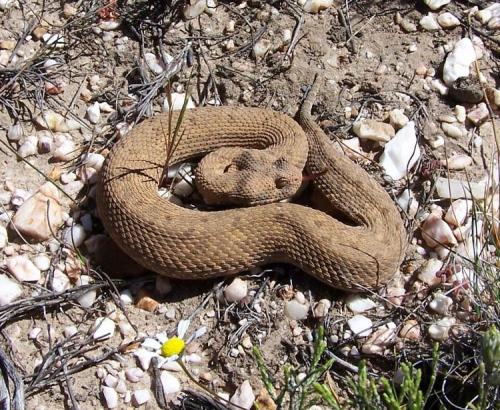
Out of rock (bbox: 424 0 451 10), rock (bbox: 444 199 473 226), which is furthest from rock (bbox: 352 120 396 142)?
rock (bbox: 424 0 451 10)

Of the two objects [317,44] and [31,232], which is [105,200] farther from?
[317,44]

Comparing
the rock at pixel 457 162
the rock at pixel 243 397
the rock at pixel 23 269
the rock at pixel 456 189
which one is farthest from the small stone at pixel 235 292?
the rock at pixel 457 162

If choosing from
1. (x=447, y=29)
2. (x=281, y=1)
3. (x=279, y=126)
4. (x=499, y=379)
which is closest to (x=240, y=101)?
(x=279, y=126)

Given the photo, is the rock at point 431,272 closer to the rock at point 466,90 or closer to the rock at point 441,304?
the rock at point 441,304

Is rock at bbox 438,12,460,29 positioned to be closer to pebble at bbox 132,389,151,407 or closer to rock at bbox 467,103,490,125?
rock at bbox 467,103,490,125

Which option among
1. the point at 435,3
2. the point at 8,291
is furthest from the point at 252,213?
the point at 435,3

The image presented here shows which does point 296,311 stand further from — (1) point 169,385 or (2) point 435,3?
(2) point 435,3
